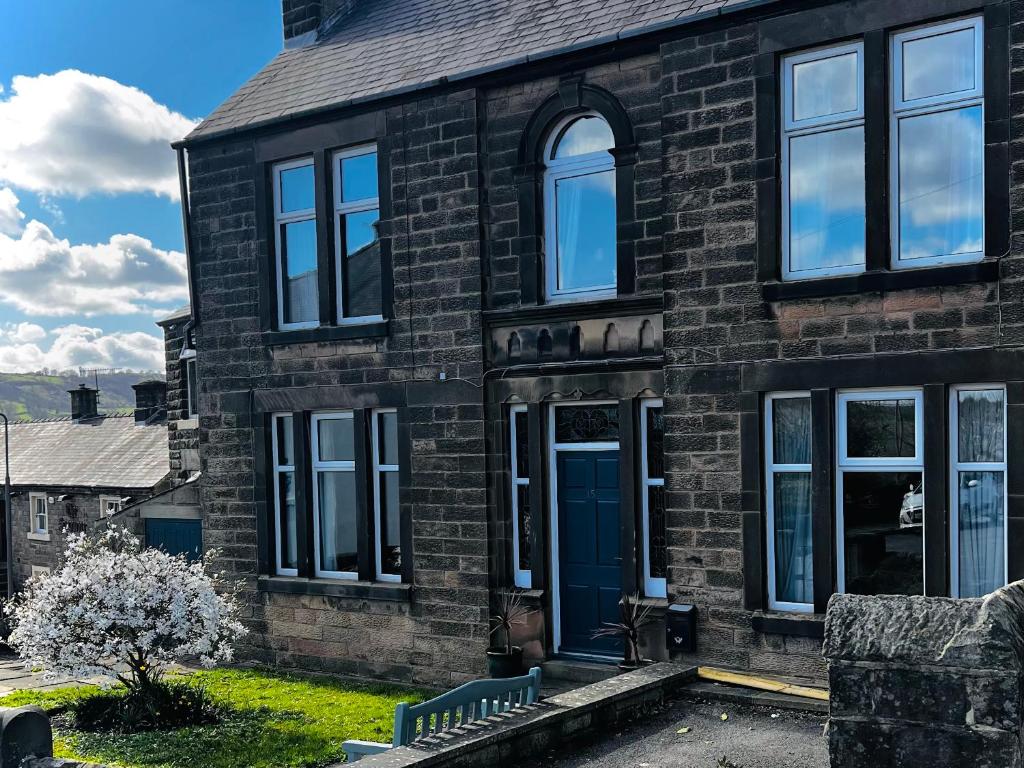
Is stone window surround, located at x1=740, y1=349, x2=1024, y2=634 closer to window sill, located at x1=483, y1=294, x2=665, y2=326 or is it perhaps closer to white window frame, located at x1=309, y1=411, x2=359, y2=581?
window sill, located at x1=483, y1=294, x2=665, y2=326

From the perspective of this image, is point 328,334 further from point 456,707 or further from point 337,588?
point 456,707

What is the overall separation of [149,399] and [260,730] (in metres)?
23.2

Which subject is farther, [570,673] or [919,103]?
[570,673]

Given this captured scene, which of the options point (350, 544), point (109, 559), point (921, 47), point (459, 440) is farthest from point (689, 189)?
point (109, 559)

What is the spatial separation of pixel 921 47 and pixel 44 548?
27.5 m

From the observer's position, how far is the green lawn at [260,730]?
902 centimetres

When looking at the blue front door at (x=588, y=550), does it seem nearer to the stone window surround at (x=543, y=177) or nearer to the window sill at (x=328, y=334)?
the stone window surround at (x=543, y=177)

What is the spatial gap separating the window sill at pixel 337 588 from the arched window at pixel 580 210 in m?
3.94

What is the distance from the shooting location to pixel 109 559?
1046 cm

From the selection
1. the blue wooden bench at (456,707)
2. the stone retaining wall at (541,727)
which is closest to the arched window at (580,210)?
the stone retaining wall at (541,727)

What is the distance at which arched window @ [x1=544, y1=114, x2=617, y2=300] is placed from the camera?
1084 cm

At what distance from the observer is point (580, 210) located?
1106 cm

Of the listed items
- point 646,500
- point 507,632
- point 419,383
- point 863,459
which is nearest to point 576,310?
point 646,500

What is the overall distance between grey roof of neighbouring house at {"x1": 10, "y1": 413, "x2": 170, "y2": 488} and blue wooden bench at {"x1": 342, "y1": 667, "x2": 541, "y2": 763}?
740 inches
